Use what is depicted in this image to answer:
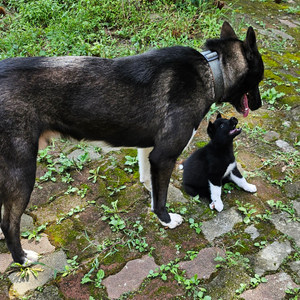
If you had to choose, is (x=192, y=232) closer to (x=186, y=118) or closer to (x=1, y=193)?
(x=186, y=118)

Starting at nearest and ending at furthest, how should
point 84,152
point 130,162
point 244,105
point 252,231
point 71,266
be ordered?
point 71,266
point 252,231
point 244,105
point 130,162
point 84,152

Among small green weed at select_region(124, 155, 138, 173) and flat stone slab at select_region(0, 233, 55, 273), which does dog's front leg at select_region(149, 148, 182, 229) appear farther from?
flat stone slab at select_region(0, 233, 55, 273)

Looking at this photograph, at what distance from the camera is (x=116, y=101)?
263cm

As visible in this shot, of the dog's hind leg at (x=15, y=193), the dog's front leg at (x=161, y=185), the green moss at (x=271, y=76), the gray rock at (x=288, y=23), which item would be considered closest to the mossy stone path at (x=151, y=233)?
the dog's front leg at (x=161, y=185)

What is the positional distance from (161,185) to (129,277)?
2.64 feet

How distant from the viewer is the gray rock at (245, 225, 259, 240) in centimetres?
300

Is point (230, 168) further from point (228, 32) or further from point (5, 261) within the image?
point (5, 261)

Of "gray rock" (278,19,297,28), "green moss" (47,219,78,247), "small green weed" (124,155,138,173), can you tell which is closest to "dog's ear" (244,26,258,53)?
"small green weed" (124,155,138,173)

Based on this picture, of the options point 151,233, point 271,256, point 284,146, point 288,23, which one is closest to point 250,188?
point 271,256

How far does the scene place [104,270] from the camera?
2.68 meters

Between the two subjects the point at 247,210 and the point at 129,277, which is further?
the point at 247,210

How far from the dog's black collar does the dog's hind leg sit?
164 centimetres

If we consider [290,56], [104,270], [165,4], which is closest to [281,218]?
[104,270]

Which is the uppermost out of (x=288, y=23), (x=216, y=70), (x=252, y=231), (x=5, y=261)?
(x=216, y=70)
